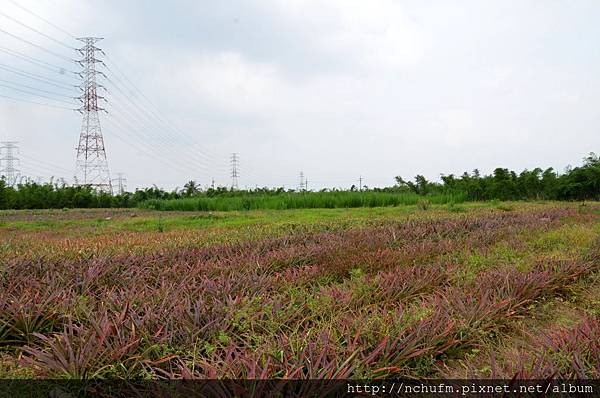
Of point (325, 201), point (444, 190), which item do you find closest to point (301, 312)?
point (325, 201)

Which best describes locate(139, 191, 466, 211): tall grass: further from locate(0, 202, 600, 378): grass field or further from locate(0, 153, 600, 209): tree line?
locate(0, 202, 600, 378): grass field

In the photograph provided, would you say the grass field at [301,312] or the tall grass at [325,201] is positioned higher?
the tall grass at [325,201]

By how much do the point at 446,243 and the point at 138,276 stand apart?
3.37m

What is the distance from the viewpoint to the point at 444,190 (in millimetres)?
18547

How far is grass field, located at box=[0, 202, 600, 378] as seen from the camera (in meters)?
1.87

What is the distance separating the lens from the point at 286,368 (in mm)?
1744

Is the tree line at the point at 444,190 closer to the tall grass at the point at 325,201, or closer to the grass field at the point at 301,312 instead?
the tall grass at the point at 325,201

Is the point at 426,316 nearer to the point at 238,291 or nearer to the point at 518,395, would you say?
the point at 518,395

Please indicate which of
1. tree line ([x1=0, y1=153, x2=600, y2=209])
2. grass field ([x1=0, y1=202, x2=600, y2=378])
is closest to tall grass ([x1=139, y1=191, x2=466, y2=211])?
tree line ([x1=0, y1=153, x2=600, y2=209])

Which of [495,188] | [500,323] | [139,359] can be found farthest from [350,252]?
[495,188]

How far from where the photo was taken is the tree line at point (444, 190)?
1636 centimetres

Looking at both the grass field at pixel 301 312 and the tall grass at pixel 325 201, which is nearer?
the grass field at pixel 301 312

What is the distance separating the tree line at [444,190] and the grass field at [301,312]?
44.0 ft

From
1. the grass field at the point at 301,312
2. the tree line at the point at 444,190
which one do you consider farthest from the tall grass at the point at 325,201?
the grass field at the point at 301,312
